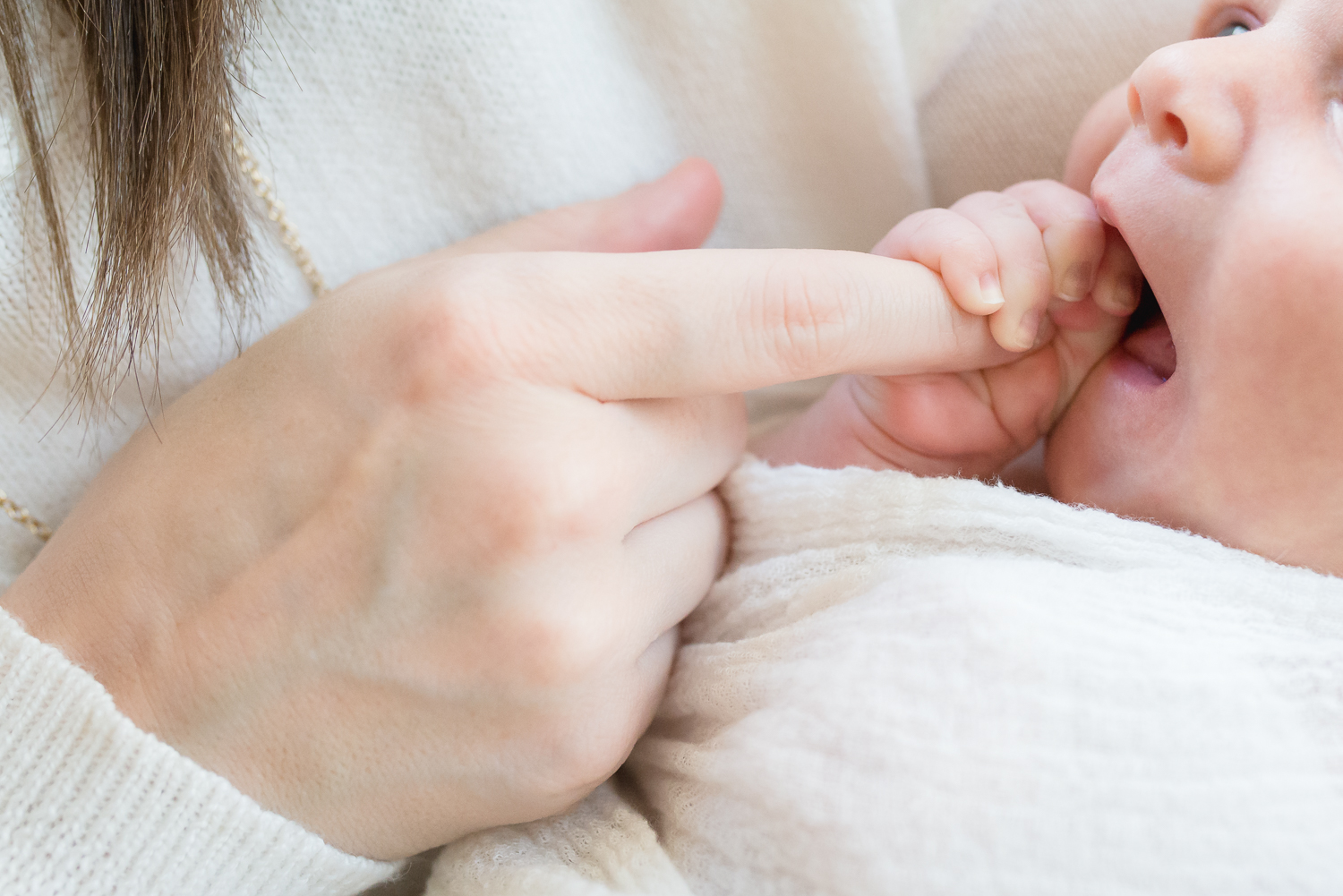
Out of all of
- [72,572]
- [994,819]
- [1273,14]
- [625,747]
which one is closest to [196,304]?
[72,572]

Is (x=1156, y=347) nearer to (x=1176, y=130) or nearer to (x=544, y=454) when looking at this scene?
(x=1176, y=130)

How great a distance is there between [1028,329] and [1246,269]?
14 centimetres

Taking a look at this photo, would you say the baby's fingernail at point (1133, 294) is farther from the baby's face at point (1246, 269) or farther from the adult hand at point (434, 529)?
the adult hand at point (434, 529)

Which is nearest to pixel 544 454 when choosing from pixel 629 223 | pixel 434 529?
pixel 434 529

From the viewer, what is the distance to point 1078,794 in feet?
1.65

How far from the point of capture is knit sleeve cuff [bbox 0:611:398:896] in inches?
21.7

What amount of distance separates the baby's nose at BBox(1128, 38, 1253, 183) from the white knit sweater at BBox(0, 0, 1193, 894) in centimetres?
26

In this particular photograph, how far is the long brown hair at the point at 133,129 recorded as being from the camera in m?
0.57

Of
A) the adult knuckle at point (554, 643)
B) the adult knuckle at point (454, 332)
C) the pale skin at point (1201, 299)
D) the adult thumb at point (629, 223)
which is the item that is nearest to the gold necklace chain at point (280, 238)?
the adult thumb at point (629, 223)

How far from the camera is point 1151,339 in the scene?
72cm

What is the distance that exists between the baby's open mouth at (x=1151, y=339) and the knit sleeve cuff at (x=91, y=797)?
759 mm

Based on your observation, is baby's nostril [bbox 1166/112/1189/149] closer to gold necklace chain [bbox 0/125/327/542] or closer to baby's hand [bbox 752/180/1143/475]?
baby's hand [bbox 752/180/1143/475]

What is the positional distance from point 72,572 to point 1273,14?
969mm

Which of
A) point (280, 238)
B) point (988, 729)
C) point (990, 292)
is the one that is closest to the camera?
point (988, 729)
